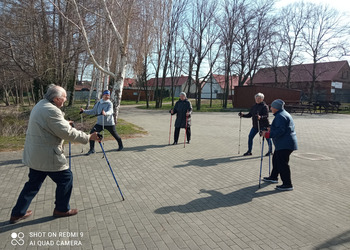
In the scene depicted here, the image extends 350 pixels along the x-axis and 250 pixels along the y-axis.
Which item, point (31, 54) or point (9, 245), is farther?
point (31, 54)

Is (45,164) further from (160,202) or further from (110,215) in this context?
(160,202)

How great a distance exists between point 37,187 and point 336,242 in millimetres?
4086

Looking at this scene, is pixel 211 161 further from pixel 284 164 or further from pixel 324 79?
pixel 324 79

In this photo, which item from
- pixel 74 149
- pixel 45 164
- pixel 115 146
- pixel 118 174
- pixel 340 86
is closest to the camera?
pixel 45 164

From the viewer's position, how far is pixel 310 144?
1019cm

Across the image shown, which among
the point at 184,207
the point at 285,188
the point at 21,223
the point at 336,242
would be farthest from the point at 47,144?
the point at 285,188

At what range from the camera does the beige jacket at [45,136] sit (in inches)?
130

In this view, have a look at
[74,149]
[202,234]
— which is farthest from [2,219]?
[74,149]

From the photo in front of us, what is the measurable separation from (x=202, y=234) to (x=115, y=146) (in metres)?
6.05

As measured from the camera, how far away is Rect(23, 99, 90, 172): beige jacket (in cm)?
329

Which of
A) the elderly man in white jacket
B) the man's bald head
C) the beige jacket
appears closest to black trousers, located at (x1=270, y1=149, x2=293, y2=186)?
the elderly man in white jacket

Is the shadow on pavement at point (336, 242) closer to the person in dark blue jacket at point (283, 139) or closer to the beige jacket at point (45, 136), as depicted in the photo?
the person in dark blue jacket at point (283, 139)

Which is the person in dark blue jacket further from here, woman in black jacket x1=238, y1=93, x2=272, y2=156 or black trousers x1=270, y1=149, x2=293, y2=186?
woman in black jacket x1=238, y1=93, x2=272, y2=156

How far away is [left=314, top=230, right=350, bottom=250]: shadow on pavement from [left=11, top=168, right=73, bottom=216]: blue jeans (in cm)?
341
